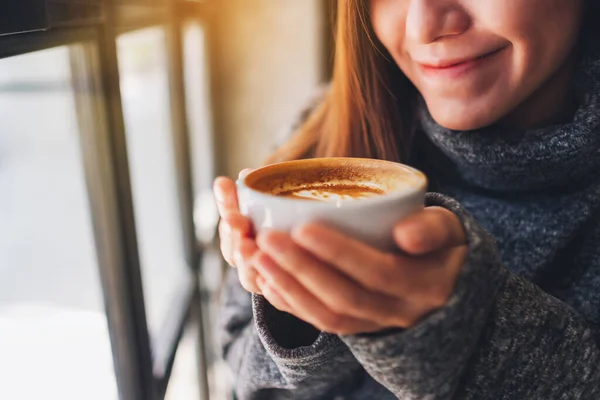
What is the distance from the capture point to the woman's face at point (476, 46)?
2.23 feet

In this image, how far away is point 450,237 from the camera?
0.45 metres

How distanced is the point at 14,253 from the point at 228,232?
1.31ft

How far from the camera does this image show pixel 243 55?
74.0 inches

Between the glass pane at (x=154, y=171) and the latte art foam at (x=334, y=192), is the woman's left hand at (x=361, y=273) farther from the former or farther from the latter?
the glass pane at (x=154, y=171)

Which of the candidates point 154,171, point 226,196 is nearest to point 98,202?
point 226,196

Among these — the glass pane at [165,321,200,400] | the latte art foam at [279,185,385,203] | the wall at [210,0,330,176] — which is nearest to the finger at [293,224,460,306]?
the latte art foam at [279,185,385,203]

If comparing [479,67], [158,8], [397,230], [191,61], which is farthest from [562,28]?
[191,61]

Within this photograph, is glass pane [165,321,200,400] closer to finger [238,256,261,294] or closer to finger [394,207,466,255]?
finger [238,256,261,294]

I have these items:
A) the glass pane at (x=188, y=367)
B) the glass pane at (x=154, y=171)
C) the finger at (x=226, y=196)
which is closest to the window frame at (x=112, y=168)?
the glass pane at (x=154, y=171)

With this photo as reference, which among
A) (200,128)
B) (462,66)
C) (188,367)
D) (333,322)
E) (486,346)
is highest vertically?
(462,66)

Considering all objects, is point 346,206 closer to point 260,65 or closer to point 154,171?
point 154,171

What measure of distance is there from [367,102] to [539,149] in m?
0.29

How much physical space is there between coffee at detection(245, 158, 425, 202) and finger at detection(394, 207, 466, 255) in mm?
67

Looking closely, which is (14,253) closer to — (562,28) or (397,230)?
(397,230)
